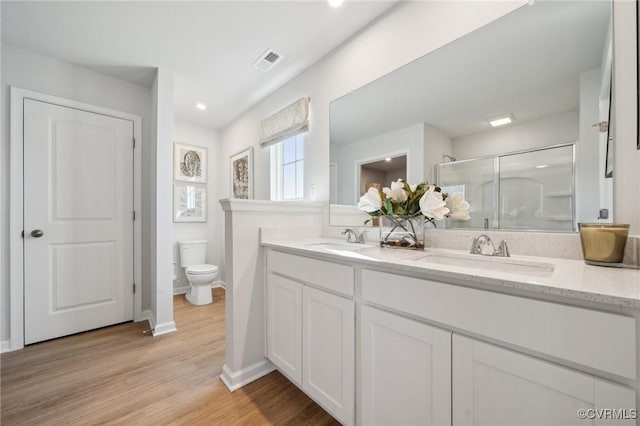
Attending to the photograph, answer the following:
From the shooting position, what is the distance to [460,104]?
1362 mm

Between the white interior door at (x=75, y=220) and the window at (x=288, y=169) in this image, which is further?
the window at (x=288, y=169)

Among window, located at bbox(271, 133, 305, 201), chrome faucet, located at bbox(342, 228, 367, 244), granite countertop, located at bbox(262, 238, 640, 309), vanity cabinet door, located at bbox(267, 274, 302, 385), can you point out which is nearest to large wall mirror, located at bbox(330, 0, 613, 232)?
granite countertop, located at bbox(262, 238, 640, 309)

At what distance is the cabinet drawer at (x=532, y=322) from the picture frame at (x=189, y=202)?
3411 millimetres

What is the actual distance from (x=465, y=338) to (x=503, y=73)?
1.25 meters

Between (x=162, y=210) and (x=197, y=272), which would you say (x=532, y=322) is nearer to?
(x=162, y=210)

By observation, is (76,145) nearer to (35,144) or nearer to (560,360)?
(35,144)

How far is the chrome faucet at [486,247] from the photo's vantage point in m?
1.11

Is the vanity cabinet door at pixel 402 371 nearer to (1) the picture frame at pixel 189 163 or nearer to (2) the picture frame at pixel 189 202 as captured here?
(2) the picture frame at pixel 189 202

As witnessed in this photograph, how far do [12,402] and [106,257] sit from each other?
1246mm

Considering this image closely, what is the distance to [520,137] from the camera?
116cm

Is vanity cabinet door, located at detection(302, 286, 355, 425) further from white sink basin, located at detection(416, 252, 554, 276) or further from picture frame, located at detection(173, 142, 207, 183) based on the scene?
picture frame, located at detection(173, 142, 207, 183)

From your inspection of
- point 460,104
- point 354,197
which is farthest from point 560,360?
point 354,197

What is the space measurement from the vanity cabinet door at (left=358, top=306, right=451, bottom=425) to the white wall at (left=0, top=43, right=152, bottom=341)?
2635 millimetres

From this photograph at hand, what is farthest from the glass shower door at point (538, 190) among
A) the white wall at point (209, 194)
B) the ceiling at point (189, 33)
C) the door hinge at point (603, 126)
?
the white wall at point (209, 194)
